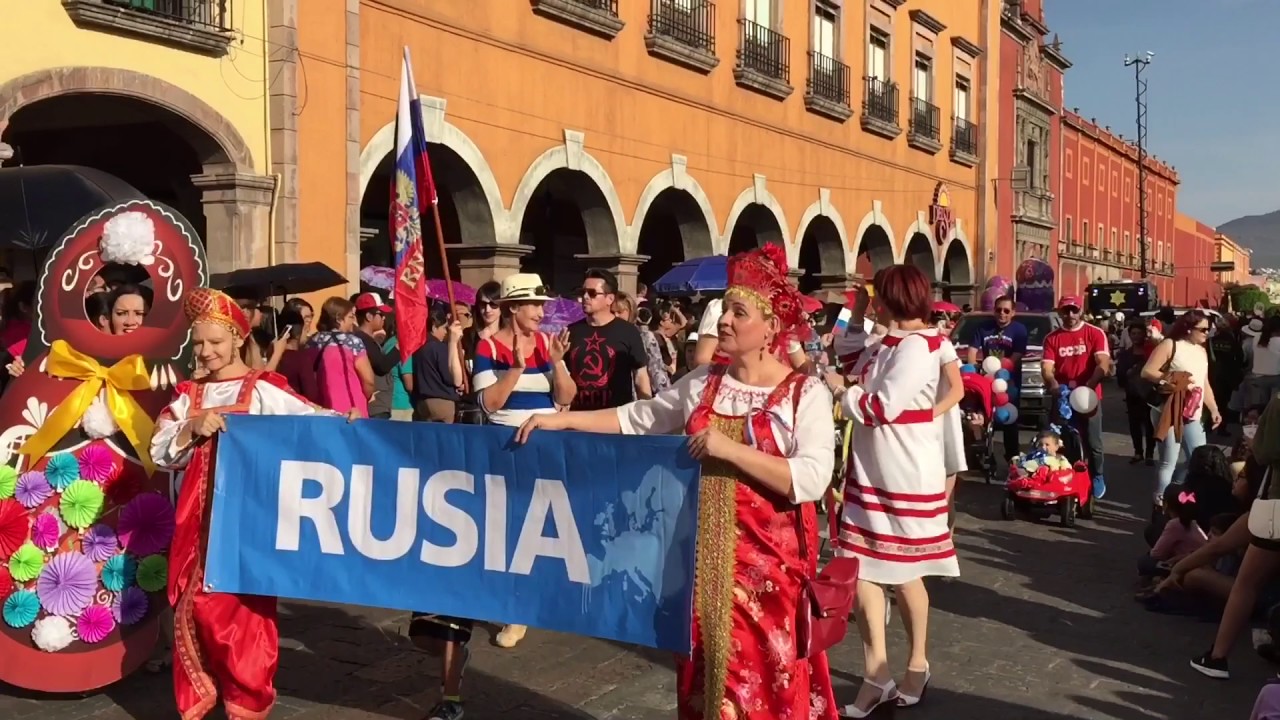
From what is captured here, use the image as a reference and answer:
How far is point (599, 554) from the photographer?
4051 millimetres

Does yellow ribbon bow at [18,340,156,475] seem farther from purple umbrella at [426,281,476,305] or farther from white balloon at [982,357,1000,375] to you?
white balloon at [982,357,1000,375]

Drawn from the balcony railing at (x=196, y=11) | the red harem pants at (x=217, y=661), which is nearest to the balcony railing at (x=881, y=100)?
the balcony railing at (x=196, y=11)

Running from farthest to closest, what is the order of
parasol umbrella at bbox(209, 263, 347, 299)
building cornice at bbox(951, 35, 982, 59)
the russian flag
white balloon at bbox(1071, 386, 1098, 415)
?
building cornice at bbox(951, 35, 982, 59) → parasol umbrella at bbox(209, 263, 347, 299) → white balloon at bbox(1071, 386, 1098, 415) → the russian flag

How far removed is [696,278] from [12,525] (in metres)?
12.4

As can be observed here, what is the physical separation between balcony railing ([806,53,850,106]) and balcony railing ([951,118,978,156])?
747 cm

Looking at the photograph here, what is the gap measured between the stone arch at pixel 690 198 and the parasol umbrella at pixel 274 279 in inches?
282

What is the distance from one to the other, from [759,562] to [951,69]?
29.0 metres

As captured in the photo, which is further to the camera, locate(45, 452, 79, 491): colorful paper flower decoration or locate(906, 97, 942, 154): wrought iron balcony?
locate(906, 97, 942, 154): wrought iron balcony

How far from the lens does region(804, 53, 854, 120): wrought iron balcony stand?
23.3 m

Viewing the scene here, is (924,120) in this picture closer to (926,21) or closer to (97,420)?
(926,21)

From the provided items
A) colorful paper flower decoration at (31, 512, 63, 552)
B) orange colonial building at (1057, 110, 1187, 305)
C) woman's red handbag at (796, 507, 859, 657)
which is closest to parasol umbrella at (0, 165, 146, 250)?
colorful paper flower decoration at (31, 512, 63, 552)

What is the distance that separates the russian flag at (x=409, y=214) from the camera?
7031 millimetres

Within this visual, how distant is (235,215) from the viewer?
1232 cm

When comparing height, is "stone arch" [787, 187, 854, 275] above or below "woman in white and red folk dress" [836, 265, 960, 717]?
above
